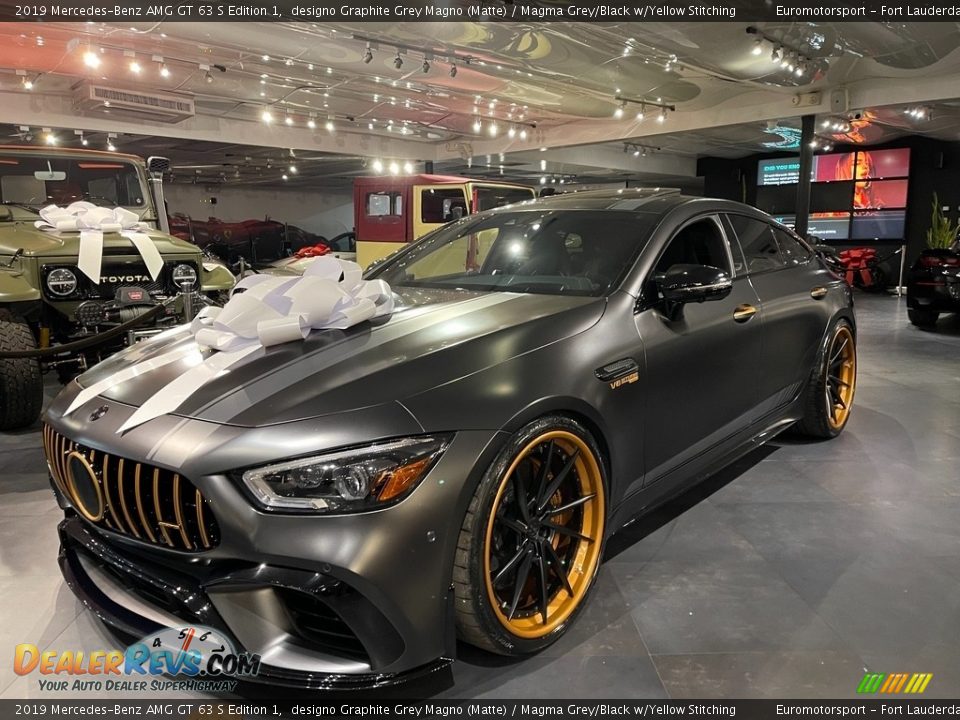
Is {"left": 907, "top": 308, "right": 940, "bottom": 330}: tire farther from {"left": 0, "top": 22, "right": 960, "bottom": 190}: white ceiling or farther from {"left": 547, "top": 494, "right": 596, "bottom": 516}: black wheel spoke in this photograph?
{"left": 547, "top": 494, "right": 596, "bottom": 516}: black wheel spoke

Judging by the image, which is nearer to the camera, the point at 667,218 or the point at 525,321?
the point at 525,321

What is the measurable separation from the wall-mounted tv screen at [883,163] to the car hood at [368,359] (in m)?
14.7

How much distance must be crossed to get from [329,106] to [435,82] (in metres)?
2.39

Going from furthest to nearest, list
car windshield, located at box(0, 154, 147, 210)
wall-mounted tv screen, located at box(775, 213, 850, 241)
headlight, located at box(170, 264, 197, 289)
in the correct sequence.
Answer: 1. wall-mounted tv screen, located at box(775, 213, 850, 241)
2. car windshield, located at box(0, 154, 147, 210)
3. headlight, located at box(170, 264, 197, 289)

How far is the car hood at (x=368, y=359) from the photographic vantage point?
4.94ft

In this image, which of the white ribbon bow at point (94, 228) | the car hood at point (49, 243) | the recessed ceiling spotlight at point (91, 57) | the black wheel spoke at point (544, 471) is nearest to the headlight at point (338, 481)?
the black wheel spoke at point (544, 471)

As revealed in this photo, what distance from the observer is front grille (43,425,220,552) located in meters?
1.42

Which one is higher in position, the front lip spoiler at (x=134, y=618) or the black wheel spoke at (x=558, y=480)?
the black wheel spoke at (x=558, y=480)

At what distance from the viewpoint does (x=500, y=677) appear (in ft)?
Result: 5.69

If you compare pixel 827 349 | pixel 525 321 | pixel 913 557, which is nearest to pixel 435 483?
pixel 525 321

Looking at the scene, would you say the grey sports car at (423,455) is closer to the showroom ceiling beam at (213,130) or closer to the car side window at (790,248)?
the car side window at (790,248)

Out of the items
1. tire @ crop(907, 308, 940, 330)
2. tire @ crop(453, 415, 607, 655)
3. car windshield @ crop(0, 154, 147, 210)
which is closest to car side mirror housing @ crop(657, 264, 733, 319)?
tire @ crop(453, 415, 607, 655)

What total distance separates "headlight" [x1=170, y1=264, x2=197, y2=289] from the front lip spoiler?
322cm

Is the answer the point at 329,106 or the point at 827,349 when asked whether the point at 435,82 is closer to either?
the point at 329,106
